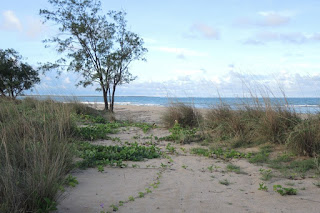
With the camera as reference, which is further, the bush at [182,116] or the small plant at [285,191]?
the bush at [182,116]

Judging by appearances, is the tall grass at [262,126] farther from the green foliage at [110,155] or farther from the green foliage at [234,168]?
the green foliage at [110,155]

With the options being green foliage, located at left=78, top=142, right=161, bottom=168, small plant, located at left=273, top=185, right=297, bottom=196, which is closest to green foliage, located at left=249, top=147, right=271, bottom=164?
small plant, located at left=273, top=185, right=297, bottom=196

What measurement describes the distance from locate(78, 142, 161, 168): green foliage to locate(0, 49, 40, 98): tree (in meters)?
12.7

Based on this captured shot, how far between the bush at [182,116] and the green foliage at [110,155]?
8.90 feet

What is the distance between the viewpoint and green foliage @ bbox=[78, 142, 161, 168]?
482 cm

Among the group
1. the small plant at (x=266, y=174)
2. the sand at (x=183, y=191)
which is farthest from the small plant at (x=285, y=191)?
the small plant at (x=266, y=174)

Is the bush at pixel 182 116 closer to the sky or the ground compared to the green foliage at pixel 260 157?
closer to the sky

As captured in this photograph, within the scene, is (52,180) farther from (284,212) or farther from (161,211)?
(284,212)

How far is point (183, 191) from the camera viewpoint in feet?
12.2

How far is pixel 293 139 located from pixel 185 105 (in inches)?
163

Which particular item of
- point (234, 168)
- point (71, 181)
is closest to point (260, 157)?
point (234, 168)

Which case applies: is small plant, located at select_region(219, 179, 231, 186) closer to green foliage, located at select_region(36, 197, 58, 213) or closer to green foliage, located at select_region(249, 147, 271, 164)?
green foliage, located at select_region(249, 147, 271, 164)

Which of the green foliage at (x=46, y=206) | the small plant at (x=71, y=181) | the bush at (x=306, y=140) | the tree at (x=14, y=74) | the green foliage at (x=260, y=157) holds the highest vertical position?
the tree at (x=14, y=74)

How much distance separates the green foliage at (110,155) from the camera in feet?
15.8
